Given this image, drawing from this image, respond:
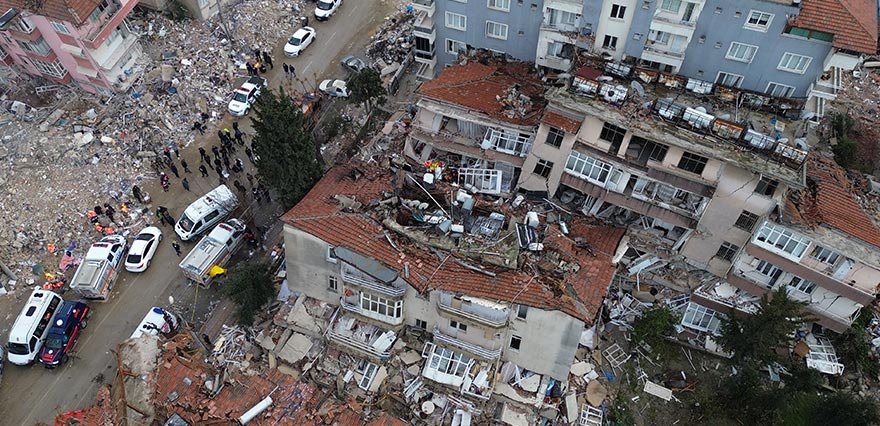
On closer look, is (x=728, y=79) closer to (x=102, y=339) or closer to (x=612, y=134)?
(x=612, y=134)

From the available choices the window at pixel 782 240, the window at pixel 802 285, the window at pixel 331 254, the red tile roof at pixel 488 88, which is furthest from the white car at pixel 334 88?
the window at pixel 802 285

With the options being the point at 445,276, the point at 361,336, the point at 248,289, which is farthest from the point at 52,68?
the point at 445,276

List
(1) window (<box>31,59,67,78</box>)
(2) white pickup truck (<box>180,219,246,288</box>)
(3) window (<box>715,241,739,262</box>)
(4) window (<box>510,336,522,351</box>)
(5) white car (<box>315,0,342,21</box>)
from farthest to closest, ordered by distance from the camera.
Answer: (5) white car (<box>315,0,342,21</box>) → (1) window (<box>31,59,67,78</box>) → (2) white pickup truck (<box>180,219,246,288</box>) → (3) window (<box>715,241,739,262</box>) → (4) window (<box>510,336,522,351</box>)

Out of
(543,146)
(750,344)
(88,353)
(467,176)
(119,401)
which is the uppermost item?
(543,146)

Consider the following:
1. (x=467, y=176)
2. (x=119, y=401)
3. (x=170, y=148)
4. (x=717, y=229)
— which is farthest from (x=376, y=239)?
(x=170, y=148)

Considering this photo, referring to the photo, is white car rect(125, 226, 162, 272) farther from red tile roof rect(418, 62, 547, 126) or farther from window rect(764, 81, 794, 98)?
window rect(764, 81, 794, 98)

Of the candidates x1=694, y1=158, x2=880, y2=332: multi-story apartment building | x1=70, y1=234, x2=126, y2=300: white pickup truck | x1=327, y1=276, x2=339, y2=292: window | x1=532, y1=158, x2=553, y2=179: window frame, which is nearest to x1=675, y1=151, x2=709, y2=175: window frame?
x1=694, y1=158, x2=880, y2=332: multi-story apartment building

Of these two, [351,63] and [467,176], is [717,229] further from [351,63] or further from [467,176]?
[351,63]

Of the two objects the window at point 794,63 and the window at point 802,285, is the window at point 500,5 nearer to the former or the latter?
the window at point 794,63
